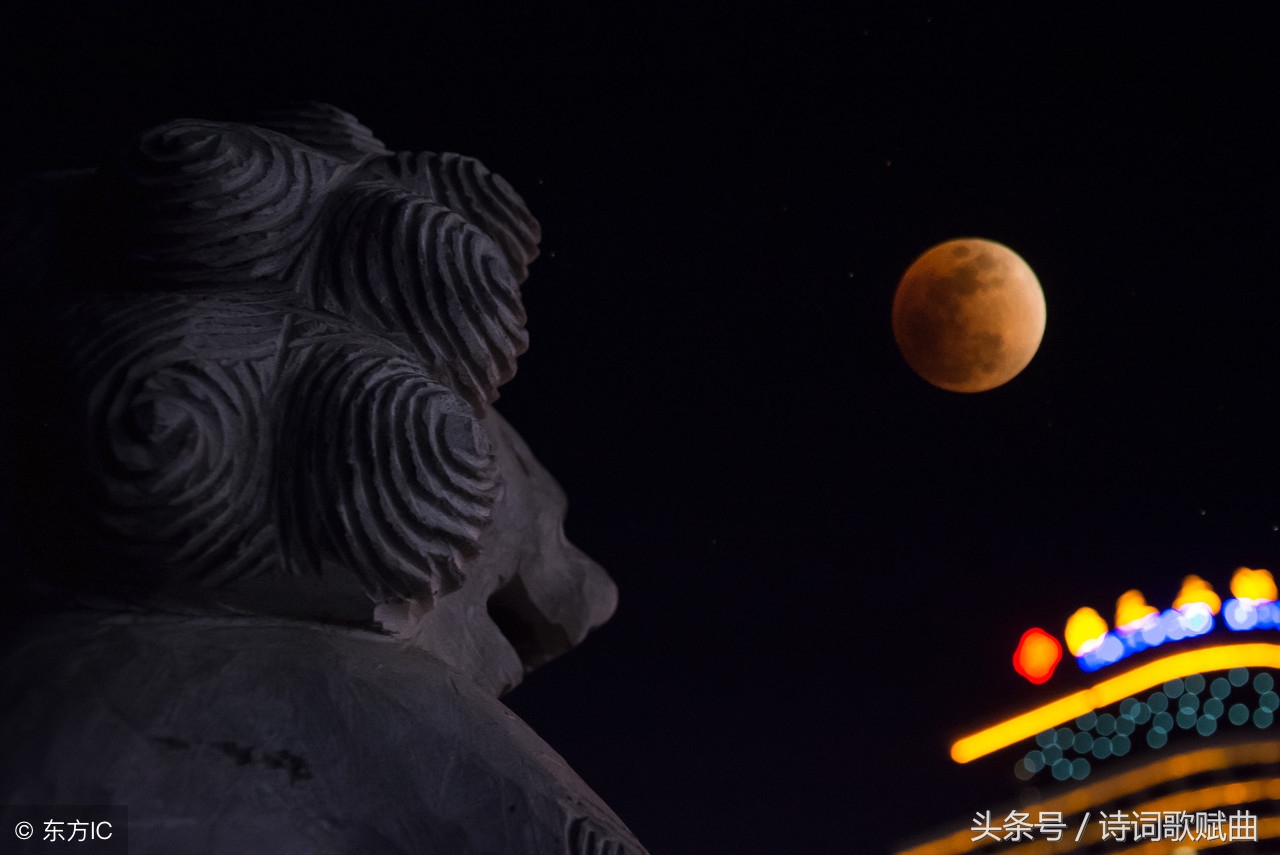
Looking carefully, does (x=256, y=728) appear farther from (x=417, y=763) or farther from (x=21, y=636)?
(x=21, y=636)

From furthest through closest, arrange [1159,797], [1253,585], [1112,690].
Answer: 1. [1112,690]
2. [1159,797]
3. [1253,585]

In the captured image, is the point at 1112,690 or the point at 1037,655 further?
the point at 1112,690

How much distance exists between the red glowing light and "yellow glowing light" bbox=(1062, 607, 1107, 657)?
0.07 metres

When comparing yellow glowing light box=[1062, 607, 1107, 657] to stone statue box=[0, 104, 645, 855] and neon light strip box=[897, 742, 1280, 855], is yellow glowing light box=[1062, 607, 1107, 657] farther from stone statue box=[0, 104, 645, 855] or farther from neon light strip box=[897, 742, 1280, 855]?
stone statue box=[0, 104, 645, 855]

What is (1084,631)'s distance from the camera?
215 inches

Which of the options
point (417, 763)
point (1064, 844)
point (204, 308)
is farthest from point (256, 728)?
point (1064, 844)

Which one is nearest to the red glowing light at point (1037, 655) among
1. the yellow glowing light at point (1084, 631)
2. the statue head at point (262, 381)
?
the yellow glowing light at point (1084, 631)

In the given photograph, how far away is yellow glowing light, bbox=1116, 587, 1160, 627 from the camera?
5.16 meters

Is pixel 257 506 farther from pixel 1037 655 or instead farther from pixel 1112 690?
pixel 1112 690

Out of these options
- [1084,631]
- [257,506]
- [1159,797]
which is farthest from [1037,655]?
[257,506]

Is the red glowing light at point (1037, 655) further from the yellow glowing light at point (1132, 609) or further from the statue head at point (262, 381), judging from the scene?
the statue head at point (262, 381)

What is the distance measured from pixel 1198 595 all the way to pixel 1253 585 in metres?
0.28

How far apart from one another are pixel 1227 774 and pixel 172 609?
17.0 feet

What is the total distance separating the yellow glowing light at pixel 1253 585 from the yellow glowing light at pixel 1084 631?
634 millimetres
